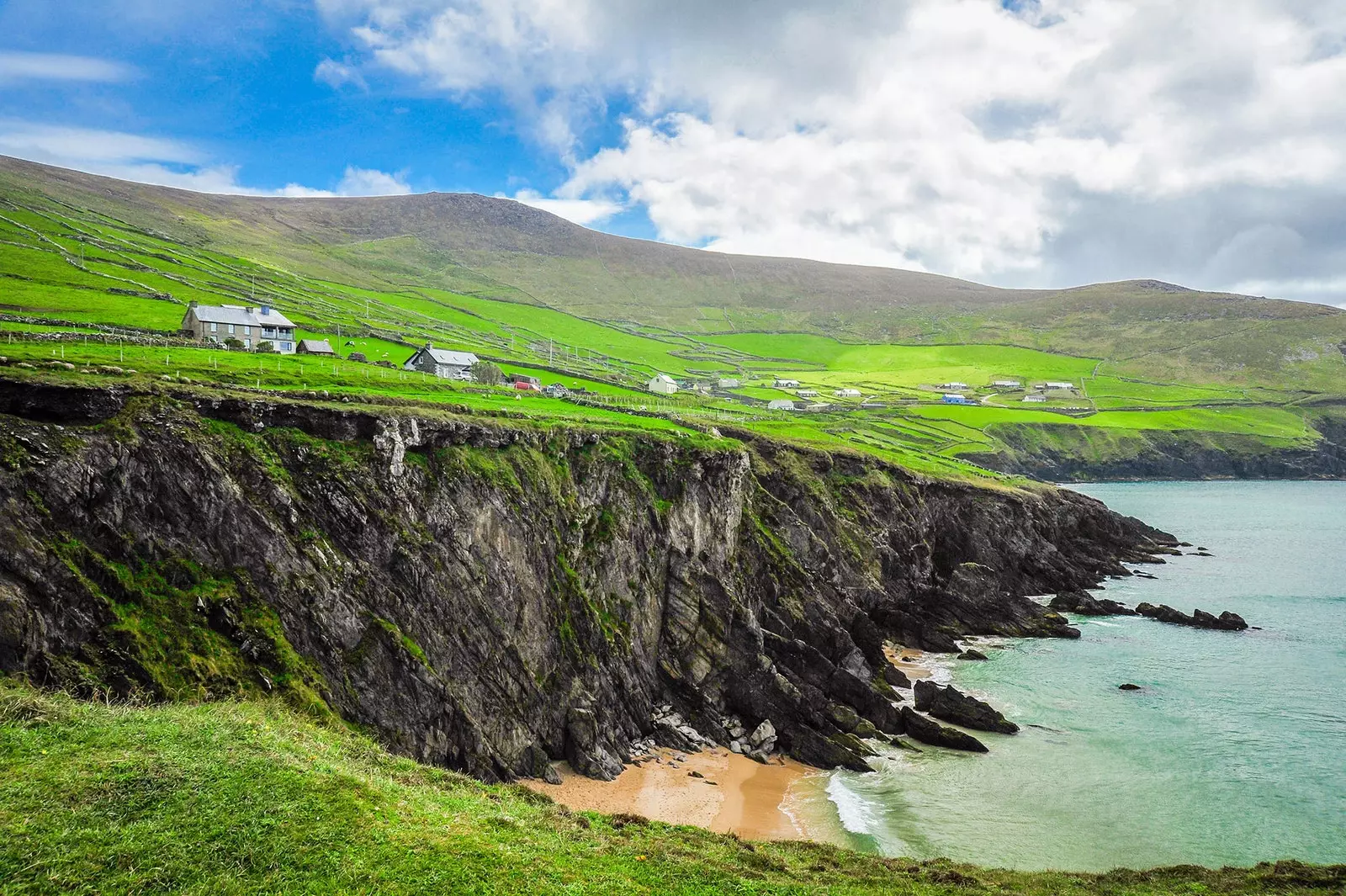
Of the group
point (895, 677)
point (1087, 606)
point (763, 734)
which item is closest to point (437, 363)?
point (763, 734)

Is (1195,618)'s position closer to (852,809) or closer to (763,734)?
(763,734)

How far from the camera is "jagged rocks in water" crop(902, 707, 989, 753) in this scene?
145ft

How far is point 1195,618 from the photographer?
6875 cm

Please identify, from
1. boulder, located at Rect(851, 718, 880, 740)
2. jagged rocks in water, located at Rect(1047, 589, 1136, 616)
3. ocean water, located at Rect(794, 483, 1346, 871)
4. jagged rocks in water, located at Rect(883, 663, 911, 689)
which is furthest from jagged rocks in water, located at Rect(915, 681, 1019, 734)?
jagged rocks in water, located at Rect(1047, 589, 1136, 616)

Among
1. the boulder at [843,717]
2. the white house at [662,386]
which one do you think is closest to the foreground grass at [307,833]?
the boulder at [843,717]

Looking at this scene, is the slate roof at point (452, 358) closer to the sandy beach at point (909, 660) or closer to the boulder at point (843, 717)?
the sandy beach at point (909, 660)

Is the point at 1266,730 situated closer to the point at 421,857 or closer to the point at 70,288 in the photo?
the point at 421,857

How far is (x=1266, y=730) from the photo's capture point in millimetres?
46125

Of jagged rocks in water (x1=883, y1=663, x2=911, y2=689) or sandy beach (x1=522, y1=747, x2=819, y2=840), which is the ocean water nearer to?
sandy beach (x1=522, y1=747, x2=819, y2=840)

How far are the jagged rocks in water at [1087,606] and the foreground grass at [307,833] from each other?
49.5m

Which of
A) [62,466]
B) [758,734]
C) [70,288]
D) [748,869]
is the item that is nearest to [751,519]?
[758,734]

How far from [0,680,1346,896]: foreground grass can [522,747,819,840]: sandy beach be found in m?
8.89

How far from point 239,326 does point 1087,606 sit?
8744 centimetres

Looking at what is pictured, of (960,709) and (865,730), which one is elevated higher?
(960,709)
